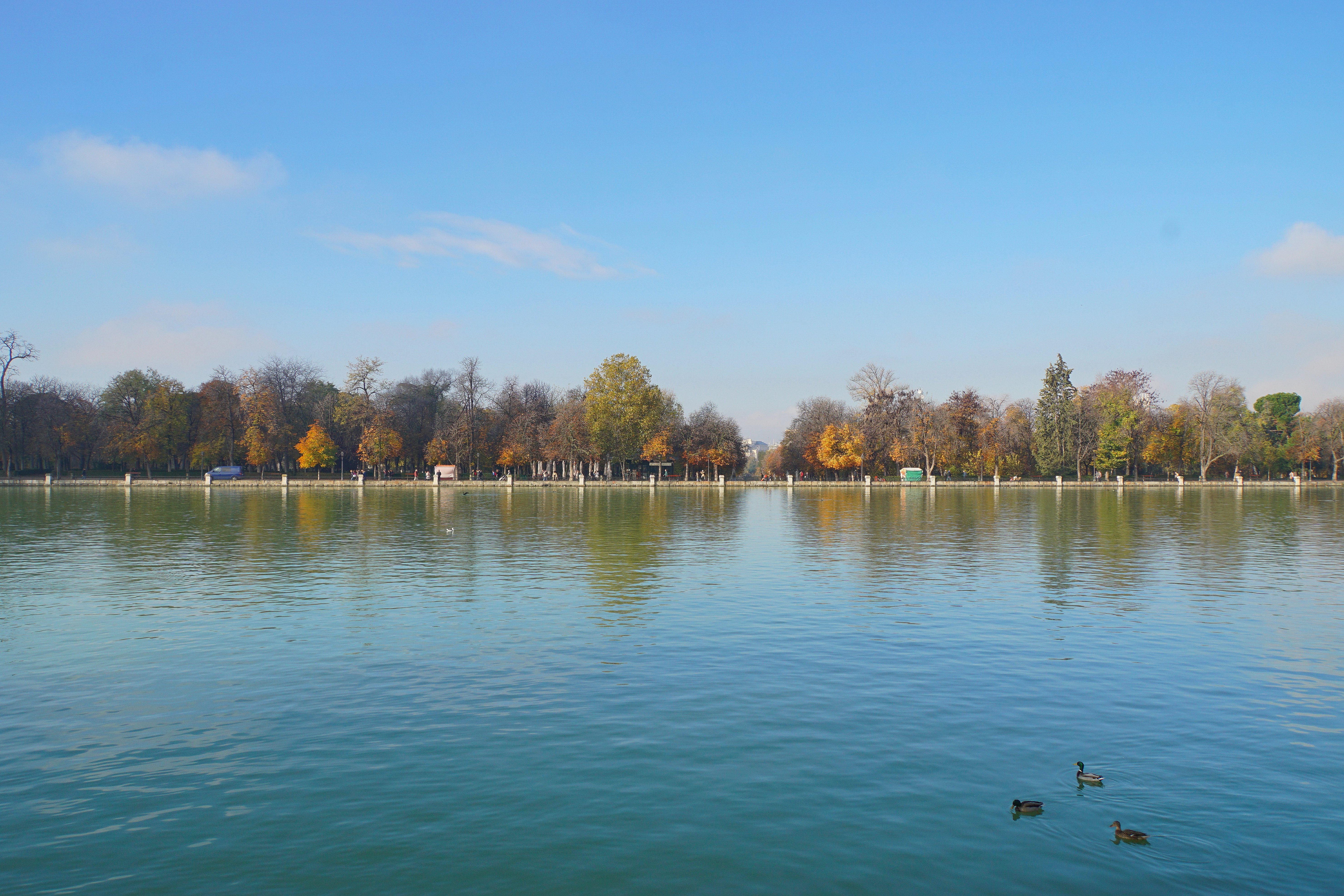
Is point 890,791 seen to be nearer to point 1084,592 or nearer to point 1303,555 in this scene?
point 1084,592

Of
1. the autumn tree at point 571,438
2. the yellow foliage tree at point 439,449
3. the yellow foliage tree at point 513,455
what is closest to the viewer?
the autumn tree at point 571,438

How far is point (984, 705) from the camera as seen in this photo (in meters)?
13.2

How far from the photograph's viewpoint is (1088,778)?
995 centimetres

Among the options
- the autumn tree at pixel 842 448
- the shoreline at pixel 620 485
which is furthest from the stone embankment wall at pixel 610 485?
the autumn tree at pixel 842 448

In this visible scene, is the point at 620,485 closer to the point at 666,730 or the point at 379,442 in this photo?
the point at 379,442

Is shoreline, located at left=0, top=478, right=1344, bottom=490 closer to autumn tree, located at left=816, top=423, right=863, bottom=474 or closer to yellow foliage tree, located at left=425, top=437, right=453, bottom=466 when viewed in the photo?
autumn tree, located at left=816, top=423, right=863, bottom=474

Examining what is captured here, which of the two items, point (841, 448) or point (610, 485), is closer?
point (610, 485)

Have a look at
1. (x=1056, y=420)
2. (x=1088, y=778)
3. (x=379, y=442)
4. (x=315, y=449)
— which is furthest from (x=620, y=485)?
(x=1088, y=778)

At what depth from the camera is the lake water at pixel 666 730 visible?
8148 mm

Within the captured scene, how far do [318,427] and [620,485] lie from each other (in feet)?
138

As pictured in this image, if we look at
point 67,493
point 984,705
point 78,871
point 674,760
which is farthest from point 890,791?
point 67,493

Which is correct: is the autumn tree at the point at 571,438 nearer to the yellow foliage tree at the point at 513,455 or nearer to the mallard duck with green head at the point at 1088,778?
the yellow foliage tree at the point at 513,455

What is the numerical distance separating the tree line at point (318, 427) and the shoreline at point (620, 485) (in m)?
4.89

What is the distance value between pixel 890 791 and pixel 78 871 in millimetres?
8285
